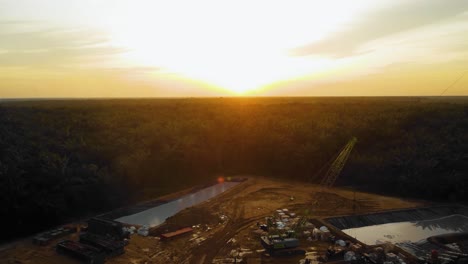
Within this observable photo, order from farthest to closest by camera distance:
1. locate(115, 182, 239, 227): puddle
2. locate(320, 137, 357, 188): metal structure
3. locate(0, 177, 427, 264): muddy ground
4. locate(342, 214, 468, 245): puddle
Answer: locate(320, 137, 357, 188): metal structure
locate(115, 182, 239, 227): puddle
locate(342, 214, 468, 245): puddle
locate(0, 177, 427, 264): muddy ground

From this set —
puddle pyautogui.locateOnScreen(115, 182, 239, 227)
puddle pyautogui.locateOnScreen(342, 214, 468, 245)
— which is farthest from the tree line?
puddle pyautogui.locateOnScreen(342, 214, 468, 245)

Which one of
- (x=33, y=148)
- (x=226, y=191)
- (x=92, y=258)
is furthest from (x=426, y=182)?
(x=33, y=148)

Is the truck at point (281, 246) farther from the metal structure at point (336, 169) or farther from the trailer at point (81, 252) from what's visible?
Result: the metal structure at point (336, 169)

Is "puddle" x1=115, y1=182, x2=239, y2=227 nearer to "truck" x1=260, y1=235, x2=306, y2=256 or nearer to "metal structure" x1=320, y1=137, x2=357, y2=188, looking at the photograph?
"metal structure" x1=320, y1=137, x2=357, y2=188

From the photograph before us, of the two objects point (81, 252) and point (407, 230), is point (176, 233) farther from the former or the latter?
point (407, 230)

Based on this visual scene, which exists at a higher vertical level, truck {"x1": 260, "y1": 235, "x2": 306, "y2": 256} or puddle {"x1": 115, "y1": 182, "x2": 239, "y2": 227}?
truck {"x1": 260, "y1": 235, "x2": 306, "y2": 256}

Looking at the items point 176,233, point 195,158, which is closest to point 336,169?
point 195,158
